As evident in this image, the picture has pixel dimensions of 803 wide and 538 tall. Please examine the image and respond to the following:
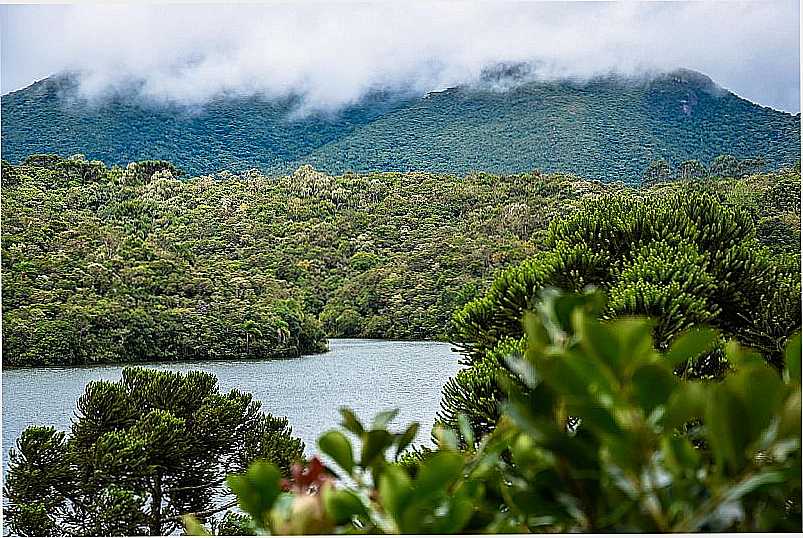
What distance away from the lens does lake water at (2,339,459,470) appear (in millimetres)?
2291

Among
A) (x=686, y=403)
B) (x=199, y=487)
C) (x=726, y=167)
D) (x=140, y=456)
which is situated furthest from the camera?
(x=726, y=167)

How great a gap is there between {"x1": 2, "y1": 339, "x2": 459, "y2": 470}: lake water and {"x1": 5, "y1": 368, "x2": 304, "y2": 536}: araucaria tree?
64 millimetres

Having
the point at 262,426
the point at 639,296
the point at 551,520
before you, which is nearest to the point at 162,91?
the point at 262,426

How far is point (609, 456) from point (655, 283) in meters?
1.28

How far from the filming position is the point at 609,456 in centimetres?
33

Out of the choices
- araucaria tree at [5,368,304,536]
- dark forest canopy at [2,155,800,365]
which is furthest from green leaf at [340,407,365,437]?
dark forest canopy at [2,155,800,365]

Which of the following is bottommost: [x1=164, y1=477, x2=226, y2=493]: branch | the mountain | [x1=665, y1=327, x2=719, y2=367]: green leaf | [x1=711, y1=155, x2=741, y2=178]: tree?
[x1=164, y1=477, x2=226, y2=493]: branch

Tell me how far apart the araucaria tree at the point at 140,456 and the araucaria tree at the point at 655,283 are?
0.73 metres

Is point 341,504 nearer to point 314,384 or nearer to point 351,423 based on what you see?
point 351,423

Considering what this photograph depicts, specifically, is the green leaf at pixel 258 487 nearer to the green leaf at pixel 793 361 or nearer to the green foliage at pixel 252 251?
the green leaf at pixel 793 361

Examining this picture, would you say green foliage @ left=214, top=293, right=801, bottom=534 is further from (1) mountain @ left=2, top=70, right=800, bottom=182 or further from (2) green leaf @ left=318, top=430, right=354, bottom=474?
(1) mountain @ left=2, top=70, right=800, bottom=182

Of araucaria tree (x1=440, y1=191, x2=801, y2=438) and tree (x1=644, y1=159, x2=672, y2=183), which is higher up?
tree (x1=644, y1=159, x2=672, y2=183)

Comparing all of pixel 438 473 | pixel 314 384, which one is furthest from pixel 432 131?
pixel 438 473

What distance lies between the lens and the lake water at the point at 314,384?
229cm
